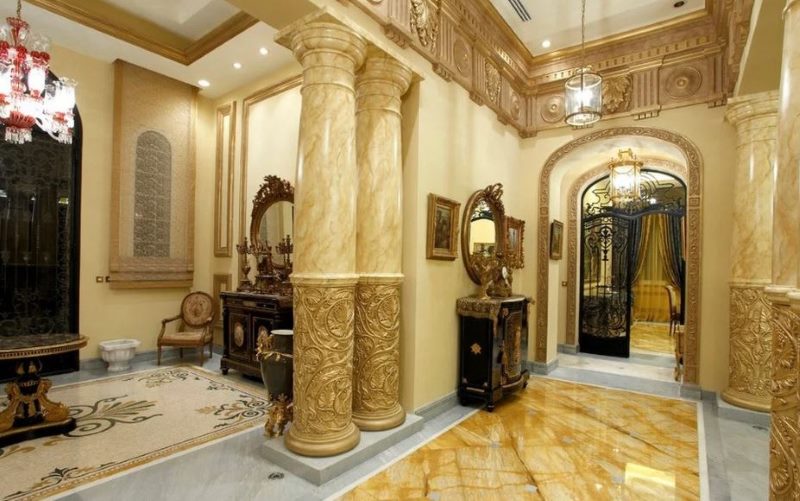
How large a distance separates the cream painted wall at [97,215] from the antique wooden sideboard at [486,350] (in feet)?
14.9

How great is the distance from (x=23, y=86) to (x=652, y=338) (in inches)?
410

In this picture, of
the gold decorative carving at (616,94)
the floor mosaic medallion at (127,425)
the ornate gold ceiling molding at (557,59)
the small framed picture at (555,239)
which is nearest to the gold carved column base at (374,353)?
the floor mosaic medallion at (127,425)

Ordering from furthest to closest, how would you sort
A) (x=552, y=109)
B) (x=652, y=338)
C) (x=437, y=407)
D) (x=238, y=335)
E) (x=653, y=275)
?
1. (x=653, y=275)
2. (x=652, y=338)
3. (x=552, y=109)
4. (x=238, y=335)
5. (x=437, y=407)

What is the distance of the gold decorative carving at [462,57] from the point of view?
4.28m

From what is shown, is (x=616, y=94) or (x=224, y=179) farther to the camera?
(x=224, y=179)

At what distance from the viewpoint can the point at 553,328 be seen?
19.2 feet

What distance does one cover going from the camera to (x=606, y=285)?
694 cm

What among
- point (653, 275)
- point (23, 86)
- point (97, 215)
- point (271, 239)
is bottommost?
point (653, 275)

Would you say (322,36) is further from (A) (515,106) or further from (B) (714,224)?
(B) (714,224)

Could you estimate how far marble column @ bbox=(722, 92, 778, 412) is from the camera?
159 inches

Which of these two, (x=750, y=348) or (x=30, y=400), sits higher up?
(x=750, y=348)

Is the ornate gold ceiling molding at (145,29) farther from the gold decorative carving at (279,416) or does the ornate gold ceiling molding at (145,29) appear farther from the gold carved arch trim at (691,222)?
the gold carved arch trim at (691,222)

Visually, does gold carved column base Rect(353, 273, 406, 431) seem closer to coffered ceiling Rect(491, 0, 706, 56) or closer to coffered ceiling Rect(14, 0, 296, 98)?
coffered ceiling Rect(14, 0, 296, 98)

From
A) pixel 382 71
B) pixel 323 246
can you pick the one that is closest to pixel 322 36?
pixel 382 71
